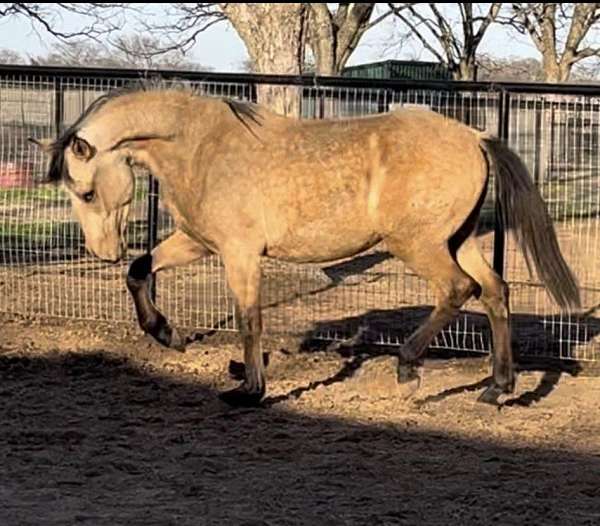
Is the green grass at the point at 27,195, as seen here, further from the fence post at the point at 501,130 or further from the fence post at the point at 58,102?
the fence post at the point at 501,130

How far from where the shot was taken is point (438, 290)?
6352 mm

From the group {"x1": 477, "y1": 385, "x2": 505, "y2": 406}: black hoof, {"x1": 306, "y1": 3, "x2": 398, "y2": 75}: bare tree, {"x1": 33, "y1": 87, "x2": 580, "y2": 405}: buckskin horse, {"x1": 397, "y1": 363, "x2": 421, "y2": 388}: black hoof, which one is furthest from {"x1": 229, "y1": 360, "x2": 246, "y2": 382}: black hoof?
{"x1": 306, "y1": 3, "x2": 398, "y2": 75}: bare tree

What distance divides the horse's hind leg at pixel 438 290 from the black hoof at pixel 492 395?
1.50 feet

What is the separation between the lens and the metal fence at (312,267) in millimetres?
7883

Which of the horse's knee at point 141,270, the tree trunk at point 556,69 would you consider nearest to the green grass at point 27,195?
the horse's knee at point 141,270

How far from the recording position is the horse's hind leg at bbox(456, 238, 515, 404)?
6.44 meters

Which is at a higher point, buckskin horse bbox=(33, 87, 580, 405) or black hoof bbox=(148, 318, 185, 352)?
buckskin horse bbox=(33, 87, 580, 405)

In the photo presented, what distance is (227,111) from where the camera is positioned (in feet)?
21.5

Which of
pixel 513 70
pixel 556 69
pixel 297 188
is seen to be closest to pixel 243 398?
pixel 297 188

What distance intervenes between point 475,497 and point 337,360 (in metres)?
2.98

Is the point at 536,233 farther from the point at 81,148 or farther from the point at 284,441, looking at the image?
the point at 81,148

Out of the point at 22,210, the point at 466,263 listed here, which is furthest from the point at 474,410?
the point at 22,210

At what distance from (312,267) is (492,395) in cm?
419

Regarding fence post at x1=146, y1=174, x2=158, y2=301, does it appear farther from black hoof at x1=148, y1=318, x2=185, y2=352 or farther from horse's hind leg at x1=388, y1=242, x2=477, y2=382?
horse's hind leg at x1=388, y1=242, x2=477, y2=382
